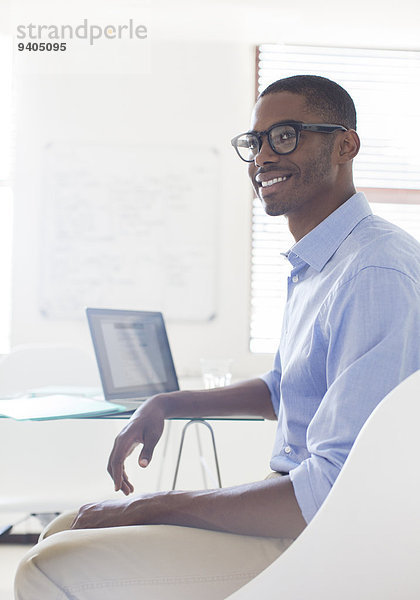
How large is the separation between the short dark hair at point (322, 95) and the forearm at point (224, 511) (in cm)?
75

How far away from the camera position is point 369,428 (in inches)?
33.1

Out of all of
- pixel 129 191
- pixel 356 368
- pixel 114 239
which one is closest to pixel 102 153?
pixel 129 191

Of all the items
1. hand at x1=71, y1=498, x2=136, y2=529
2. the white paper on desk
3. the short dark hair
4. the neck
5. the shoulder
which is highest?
the short dark hair

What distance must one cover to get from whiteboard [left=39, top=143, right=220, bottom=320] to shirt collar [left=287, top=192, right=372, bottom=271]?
230 centimetres

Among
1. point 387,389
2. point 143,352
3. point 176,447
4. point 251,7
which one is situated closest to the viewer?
point 387,389

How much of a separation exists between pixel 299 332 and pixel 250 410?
19.2 inches

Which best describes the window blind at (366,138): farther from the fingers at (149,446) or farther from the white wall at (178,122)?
the fingers at (149,446)

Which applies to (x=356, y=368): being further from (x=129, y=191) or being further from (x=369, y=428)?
(x=129, y=191)

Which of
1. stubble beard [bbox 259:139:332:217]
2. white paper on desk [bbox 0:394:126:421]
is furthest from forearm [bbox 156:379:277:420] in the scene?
stubble beard [bbox 259:139:332:217]

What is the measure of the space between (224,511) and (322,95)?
2.77 ft

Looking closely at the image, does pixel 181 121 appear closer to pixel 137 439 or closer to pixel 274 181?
pixel 274 181

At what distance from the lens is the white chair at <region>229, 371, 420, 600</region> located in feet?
2.77

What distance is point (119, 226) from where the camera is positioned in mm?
3527

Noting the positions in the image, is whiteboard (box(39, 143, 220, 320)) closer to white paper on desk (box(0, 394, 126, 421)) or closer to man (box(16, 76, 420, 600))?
white paper on desk (box(0, 394, 126, 421))
